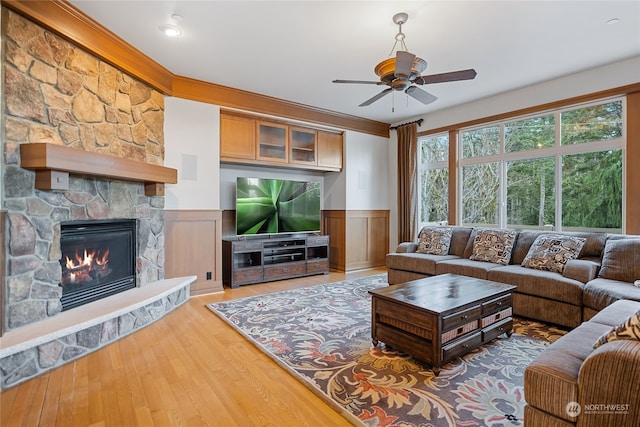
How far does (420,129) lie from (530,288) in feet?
11.4

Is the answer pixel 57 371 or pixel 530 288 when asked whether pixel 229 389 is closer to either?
pixel 57 371

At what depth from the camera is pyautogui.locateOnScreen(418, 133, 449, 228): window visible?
18.2 ft

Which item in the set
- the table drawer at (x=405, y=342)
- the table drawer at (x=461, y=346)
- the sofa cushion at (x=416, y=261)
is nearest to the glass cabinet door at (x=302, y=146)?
the sofa cushion at (x=416, y=261)

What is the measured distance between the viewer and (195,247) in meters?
4.18

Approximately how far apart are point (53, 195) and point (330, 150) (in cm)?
402

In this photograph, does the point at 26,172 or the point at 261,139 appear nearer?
the point at 26,172

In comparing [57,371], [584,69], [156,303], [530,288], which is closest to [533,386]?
[530,288]

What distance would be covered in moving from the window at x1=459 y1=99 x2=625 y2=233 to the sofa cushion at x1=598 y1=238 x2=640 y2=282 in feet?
2.97

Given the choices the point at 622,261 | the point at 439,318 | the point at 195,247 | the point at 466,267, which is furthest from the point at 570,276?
the point at 195,247

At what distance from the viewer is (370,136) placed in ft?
20.0

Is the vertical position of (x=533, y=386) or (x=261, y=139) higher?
(x=261, y=139)

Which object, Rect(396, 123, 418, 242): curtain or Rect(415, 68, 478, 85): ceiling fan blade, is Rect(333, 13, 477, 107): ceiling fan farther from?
Rect(396, 123, 418, 242): curtain

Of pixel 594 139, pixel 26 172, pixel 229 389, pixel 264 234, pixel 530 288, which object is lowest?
pixel 229 389

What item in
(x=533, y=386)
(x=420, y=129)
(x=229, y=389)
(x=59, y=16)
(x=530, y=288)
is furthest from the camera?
(x=420, y=129)
